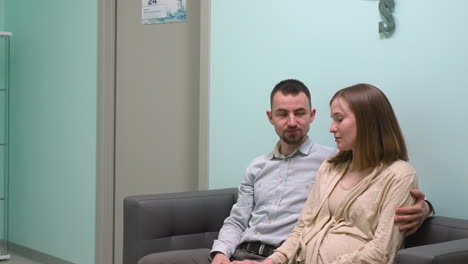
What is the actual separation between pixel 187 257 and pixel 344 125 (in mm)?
870

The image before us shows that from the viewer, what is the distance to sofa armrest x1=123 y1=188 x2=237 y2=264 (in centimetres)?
304

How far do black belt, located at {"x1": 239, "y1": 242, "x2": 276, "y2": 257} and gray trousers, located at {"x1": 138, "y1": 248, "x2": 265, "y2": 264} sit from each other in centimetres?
2

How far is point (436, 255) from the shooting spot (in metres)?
1.95

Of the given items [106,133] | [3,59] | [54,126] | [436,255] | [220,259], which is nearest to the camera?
[436,255]

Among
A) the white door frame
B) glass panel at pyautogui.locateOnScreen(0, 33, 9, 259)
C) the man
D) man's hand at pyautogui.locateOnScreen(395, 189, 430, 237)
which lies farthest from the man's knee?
glass panel at pyautogui.locateOnScreen(0, 33, 9, 259)

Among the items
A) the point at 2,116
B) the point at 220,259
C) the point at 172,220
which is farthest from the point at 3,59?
the point at 220,259

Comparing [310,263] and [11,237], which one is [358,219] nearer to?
[310,263]

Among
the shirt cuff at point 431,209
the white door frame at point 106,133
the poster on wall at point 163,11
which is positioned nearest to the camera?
the shirt cuff at point 431,209

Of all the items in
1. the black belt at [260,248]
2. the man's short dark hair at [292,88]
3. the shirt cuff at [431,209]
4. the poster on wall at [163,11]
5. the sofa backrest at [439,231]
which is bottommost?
the black belt at [260,248]

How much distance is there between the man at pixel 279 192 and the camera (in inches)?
113

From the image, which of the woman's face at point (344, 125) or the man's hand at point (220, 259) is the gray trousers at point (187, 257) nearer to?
the man's hand at point (220, 259)

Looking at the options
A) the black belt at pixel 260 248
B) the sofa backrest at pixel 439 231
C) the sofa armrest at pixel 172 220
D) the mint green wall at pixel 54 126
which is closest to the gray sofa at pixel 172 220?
the sofa armrest at pixel 172 220

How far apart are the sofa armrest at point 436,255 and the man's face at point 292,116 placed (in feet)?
3.15

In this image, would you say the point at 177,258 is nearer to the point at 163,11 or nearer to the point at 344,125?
the point at 344,125
